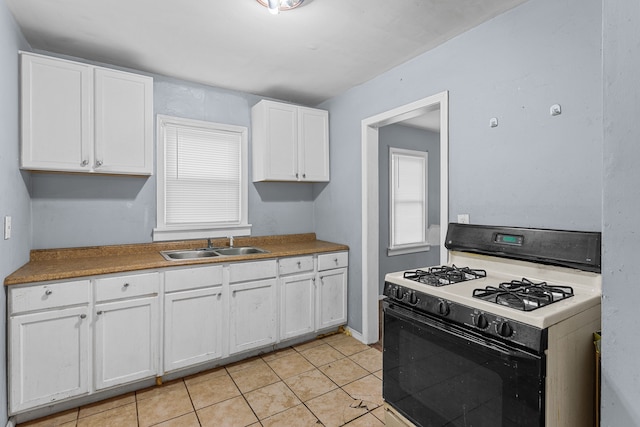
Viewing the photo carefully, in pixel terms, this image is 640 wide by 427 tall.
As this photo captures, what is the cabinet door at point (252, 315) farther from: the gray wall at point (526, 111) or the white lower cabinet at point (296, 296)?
the gray wall at point (526, 111)

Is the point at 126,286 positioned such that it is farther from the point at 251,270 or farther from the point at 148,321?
the point at 251,270

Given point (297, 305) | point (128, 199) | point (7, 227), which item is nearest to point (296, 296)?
point (297, 305)

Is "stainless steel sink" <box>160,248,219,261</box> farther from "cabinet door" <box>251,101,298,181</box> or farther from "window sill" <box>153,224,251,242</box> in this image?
"cabinet door" <box>251,101,298,181</box>

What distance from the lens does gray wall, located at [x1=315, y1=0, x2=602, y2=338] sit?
1628 mm

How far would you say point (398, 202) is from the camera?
4.74 m

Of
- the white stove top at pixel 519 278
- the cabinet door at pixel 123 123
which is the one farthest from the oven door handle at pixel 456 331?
the cabinet door at pixel 123 123

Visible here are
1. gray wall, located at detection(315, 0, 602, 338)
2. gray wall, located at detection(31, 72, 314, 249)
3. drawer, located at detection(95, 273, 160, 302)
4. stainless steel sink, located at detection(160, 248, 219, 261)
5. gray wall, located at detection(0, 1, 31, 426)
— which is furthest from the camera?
stainless steel sink, located at detection(160, 248, 219, 261)

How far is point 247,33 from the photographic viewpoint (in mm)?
2264

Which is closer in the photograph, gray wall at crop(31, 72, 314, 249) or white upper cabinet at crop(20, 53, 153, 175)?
white upper cabinet at crop(20, 53, 153, 175)

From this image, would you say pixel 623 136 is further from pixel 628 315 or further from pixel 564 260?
pixel 564 260

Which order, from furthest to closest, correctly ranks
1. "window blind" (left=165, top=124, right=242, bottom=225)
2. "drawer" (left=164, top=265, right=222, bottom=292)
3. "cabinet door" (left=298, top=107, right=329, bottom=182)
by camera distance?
"cabinet door" (left=298, top=107, right=329, bottom=182)
"window blind" (left=165, top=124, right=242, bottom=225)
"drawer" (left=164, top=265, right=222, bottom=292)

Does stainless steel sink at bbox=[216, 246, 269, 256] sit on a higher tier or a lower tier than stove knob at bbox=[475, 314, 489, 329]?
higher

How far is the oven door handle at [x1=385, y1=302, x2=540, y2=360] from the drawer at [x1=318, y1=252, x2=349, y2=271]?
4.52 feet

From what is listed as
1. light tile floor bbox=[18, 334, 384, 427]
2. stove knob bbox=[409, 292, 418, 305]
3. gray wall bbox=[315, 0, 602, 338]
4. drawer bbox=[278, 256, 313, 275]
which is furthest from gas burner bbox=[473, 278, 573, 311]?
drawer bbox=[278, 256, 313, 275]
